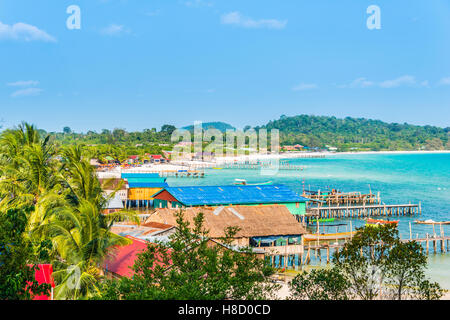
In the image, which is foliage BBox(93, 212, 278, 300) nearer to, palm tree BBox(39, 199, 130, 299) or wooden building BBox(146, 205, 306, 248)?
palm tree BBox(39, 199, 130, 299)

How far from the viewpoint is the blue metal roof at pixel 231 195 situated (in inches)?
1259

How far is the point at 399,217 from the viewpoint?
45.2m

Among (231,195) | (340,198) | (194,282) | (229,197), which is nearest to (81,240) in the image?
(194,282)

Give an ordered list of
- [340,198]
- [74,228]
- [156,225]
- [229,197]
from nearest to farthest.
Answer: [74,228]
[156,225]
[229,197]
[340,198]

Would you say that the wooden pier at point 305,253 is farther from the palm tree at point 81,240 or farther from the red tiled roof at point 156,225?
the palm tree at point 81,240

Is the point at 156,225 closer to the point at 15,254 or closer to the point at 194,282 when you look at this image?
the point at 15,254

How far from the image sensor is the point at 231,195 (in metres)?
33.4

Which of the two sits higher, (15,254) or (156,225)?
(15,254)

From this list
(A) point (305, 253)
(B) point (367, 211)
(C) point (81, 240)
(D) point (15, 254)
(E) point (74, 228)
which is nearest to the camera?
(D) point (15, 254)

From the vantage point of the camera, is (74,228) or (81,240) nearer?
(81,240)
